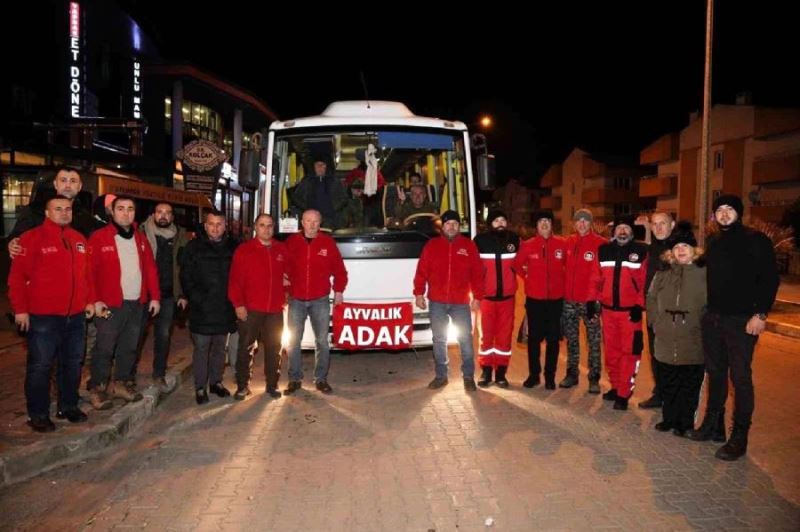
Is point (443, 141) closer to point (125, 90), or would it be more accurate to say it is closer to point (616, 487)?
point (616, 487)

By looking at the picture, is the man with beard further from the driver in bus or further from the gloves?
the gloves

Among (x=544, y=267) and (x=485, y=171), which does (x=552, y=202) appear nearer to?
(x=485, y=171)

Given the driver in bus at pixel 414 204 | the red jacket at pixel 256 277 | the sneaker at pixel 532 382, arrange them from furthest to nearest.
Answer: the driver in bus at pixel 414 204 → the sneaker at pixel 532 382 → the red jacket at pixel 256 277

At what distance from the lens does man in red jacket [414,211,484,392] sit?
7.21 metres

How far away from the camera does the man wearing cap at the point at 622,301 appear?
21.1 feet

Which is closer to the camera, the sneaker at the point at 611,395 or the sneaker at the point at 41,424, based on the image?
the sneaker at the point at 41,424

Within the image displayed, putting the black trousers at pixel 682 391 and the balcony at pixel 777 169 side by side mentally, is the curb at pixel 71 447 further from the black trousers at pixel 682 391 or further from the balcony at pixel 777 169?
the balcony at pixel 777 169

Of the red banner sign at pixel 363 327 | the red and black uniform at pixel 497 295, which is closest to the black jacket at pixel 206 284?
the red banner sign at pixel 363 327

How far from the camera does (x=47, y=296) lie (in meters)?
5.31

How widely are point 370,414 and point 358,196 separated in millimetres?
2933

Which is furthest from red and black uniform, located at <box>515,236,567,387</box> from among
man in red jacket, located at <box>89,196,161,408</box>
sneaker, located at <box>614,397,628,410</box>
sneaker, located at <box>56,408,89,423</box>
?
sneaker, located at <box>56,408,89,423</box>

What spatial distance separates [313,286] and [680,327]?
12.2ft

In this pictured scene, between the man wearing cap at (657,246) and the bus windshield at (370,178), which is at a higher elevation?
the bus windshield at (370,178)

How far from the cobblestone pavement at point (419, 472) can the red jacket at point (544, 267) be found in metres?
1.17
